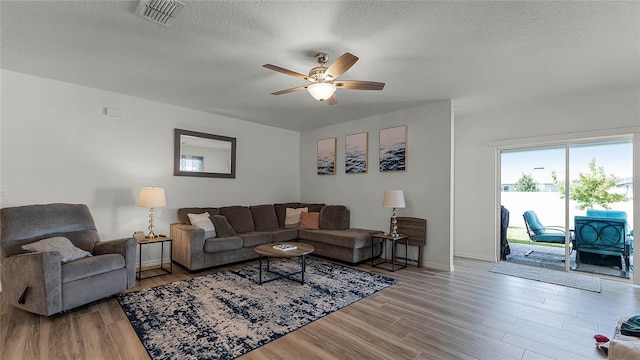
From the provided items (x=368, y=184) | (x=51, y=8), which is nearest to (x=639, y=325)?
(x=368, y=184)

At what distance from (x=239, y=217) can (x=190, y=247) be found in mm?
1225

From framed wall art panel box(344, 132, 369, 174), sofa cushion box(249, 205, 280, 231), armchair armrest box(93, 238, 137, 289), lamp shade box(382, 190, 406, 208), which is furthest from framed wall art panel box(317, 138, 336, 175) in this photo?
armchair armrest box(93, 238, 137, 289)

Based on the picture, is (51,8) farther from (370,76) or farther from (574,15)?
(574,15)

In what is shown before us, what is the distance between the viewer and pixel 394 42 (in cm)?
251

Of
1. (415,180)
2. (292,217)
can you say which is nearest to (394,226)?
(415,180)

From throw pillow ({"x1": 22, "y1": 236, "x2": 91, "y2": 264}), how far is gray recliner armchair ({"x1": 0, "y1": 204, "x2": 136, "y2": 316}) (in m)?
0.05

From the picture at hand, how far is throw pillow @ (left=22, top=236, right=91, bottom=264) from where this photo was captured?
2.69 m

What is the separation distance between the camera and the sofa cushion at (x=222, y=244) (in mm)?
3980

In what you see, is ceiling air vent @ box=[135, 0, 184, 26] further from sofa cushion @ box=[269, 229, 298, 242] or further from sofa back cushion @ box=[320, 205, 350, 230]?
sofa back cushion @ box=[320, 205, 350, 230]

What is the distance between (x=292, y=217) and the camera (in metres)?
5.54

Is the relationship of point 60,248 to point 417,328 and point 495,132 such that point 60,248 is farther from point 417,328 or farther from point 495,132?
point 495,132

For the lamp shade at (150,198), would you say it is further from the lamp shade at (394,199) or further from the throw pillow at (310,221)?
the lamp shade at (394,199)

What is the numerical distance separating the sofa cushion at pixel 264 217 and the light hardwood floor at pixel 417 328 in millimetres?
2210

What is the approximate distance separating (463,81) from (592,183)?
266cm
